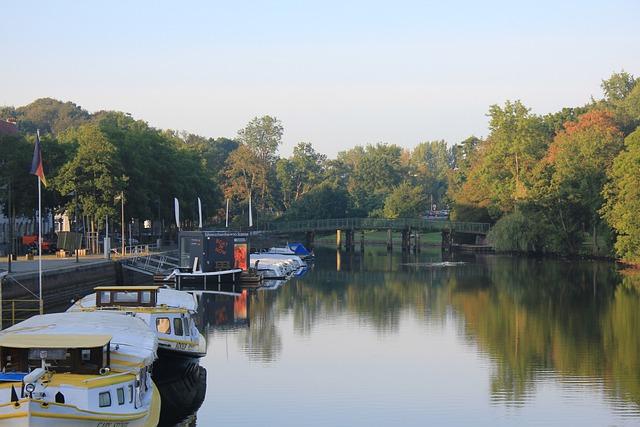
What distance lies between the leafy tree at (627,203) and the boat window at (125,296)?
61.9 metres

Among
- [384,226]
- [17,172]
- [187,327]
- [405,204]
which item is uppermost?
[17,172]

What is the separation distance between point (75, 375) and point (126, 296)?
1280 centimetres

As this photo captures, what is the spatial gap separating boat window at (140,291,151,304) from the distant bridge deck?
296 feet

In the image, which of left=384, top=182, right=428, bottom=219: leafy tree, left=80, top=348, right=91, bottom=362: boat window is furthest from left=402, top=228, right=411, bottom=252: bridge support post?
left=80, top=348, right=91, bottom=362: boat window

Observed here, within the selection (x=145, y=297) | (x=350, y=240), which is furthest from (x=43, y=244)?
(x=350, y=240)

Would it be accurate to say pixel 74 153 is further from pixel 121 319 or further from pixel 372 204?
pixel 372 204

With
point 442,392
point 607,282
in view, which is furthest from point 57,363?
point 607,282

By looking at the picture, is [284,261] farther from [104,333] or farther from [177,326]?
[104,333]

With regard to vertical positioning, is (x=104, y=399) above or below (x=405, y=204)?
below

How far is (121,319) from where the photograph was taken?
27.7m

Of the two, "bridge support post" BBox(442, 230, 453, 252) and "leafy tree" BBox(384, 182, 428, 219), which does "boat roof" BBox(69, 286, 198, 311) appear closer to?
"bridge support post" BBox(442, 230, 453, 252)

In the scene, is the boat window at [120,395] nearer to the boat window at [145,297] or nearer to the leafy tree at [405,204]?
the boat window at [145,297]

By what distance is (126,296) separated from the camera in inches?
1361

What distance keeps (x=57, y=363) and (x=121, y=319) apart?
543cm
